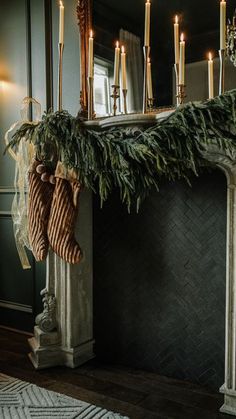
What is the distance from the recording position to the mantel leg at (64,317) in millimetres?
2189

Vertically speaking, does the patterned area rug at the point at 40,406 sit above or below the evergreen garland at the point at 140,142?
below

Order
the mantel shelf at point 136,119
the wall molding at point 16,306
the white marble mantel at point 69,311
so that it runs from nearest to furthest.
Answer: the mantel shelf at point 136,119 → the white marble mantel at point 69,311 → the wall molding at point 16,306

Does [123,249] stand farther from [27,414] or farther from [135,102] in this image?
[27,414]

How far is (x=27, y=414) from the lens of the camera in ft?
5.61

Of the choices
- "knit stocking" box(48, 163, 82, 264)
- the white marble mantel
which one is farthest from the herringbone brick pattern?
"knit stocking" box(48, 163, 82, 264)

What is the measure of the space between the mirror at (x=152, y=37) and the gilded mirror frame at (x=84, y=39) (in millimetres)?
26

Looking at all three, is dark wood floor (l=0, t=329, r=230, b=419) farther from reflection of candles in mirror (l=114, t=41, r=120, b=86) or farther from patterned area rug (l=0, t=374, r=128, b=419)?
reflection of candles in mirror (l=114, t=41, r=120, b=86)

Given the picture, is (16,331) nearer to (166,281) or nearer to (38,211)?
(38,211)

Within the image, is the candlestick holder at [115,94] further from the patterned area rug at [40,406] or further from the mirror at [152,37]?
the patterned area rug at [40,406]

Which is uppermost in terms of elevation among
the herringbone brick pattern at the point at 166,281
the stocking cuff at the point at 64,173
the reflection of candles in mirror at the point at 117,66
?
the reflection of candles in mirror at the point at 117,66

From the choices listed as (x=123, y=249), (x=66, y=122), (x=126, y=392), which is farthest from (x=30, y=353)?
(x=66, y=122)

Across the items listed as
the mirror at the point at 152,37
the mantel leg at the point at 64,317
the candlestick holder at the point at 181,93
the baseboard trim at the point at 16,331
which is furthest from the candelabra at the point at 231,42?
the baseboard trim at the point at 16,331

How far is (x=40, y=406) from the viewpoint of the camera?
5.82 ft

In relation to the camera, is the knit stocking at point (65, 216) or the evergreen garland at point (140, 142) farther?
the knit stocking at point (65, 216)
